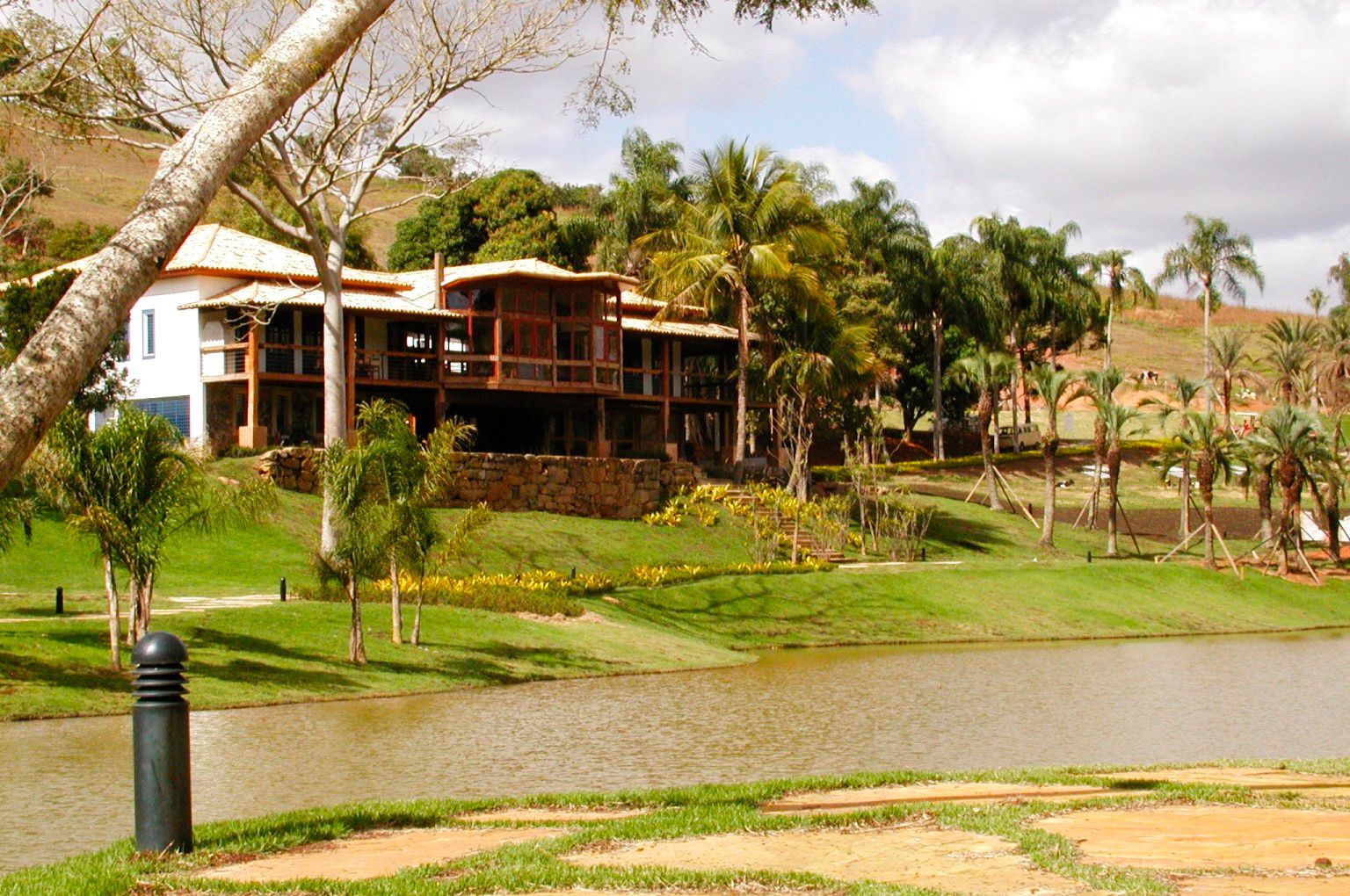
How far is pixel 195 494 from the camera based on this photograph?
68.9 feet

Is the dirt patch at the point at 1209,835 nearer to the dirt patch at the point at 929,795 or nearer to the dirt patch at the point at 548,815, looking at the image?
the dirt patch at the point at 929,795

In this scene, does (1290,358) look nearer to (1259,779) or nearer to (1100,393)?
(1100,393)

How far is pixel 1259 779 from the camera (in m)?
11.5

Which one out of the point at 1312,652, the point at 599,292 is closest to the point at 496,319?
the point at 599,292

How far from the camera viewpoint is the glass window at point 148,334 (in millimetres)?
46531

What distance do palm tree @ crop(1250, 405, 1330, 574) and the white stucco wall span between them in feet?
Answer: 108

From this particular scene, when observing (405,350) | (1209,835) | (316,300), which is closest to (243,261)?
(316,300)

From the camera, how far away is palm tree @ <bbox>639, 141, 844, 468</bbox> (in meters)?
50.6

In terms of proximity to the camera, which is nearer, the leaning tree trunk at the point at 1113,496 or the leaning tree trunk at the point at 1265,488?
the leaning tree trunk at the point at 1113,496

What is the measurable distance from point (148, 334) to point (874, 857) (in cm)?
4253

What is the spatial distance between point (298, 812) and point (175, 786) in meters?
2.12

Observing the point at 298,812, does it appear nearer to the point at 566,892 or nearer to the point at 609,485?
the point at 566,892

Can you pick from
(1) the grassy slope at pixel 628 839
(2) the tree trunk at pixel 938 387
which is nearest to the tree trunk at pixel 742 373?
(2) the tree trunk at pixel 938 387

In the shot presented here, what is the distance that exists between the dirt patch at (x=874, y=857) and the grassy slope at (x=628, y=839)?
0.14 metres
